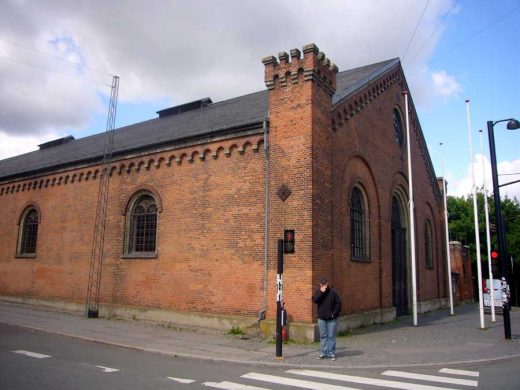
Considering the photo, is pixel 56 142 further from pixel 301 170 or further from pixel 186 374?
pixel 186 374

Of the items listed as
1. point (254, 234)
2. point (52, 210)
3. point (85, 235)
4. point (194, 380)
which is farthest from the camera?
point (52, 210)

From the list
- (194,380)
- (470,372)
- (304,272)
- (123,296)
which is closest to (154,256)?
(123,296)

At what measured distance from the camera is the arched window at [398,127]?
22.6 m

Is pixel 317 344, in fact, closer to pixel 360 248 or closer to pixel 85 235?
pixel 360 248

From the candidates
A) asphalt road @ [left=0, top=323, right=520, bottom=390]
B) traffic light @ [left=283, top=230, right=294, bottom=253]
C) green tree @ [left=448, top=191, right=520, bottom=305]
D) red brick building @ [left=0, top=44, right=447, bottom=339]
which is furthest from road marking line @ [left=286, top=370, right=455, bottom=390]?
green tree @ [left=448, top=191, right=520, bottom=305]

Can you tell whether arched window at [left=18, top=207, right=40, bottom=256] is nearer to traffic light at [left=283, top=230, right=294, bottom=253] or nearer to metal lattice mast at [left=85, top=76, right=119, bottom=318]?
metal lattice mast at [left=85, top=76, right=119, bottom=318]

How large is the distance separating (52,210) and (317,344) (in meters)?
15.2

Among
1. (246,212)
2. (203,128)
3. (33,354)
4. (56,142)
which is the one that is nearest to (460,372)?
(246,212)

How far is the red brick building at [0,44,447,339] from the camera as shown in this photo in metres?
14.0

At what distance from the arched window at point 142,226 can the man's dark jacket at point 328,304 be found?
8660mm

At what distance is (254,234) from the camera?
14.5 meters

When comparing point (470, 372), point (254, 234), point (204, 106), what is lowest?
point (470, 372)

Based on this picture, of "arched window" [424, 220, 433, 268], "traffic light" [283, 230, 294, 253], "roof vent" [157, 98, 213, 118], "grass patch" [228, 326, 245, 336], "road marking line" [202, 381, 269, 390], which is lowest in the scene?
"road marking line" [202, 381, 269, 390]

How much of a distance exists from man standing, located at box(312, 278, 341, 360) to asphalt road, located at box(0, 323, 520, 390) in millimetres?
1052
